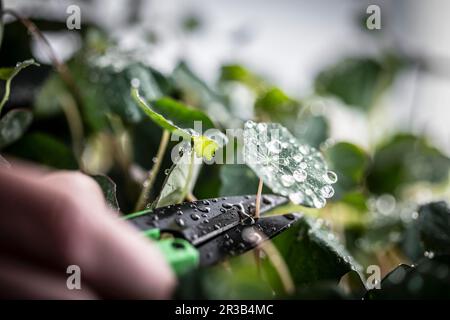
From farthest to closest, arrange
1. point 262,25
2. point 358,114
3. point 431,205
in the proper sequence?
1. point 262,25
2. point 358,114
3. point 431,205

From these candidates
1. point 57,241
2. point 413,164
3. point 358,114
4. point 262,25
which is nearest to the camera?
point 57,241

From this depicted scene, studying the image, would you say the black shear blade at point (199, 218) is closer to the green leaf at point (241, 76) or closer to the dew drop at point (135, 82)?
the dew drop at point (135, 82)

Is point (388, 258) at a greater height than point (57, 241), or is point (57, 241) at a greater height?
point (57, 241)

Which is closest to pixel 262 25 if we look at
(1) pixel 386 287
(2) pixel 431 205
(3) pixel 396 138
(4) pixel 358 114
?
(4) pixel 358 114

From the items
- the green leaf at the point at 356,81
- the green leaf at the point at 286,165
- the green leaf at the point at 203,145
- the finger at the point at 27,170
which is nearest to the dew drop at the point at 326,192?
the green leaf at the point at 286,165

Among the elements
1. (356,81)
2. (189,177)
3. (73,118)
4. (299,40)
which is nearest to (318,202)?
(189,177)

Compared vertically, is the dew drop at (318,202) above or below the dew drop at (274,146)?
below
